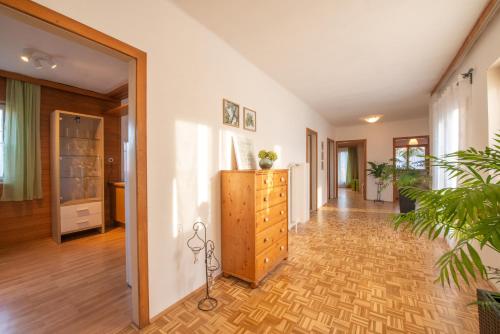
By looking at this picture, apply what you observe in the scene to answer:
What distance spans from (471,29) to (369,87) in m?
1.66

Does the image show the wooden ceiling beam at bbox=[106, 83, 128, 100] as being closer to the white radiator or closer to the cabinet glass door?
the cabinet glass door

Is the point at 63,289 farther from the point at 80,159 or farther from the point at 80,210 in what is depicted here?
the point at 80,159

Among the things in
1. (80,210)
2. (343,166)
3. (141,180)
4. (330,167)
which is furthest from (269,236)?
(343,166)

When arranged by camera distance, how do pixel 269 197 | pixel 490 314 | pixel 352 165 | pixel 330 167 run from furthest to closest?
pixel 352 165
pixel 330 167
pixel 269 197
pixel 490 314

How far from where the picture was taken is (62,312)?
5.75 feet

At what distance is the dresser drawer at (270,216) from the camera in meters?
2.11

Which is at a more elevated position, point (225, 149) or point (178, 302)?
point (225, 149)

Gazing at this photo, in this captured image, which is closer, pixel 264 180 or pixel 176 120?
pixel 176 120

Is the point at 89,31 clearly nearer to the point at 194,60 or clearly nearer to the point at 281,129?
the point at 194,60

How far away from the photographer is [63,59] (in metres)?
2.63

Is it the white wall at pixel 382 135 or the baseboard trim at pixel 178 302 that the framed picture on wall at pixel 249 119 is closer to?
the baseboard trim at pixel 178 302

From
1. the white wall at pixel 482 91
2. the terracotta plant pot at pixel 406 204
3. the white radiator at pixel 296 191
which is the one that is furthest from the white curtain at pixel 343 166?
the white wall at pixel 482 91

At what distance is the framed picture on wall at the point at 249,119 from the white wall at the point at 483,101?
7.91 ft

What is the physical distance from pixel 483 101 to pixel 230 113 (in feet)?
8.60
